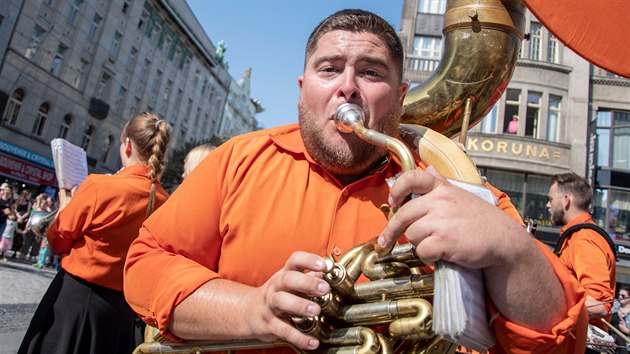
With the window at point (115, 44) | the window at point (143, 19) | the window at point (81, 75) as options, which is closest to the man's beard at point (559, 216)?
the window at point (81, 75)

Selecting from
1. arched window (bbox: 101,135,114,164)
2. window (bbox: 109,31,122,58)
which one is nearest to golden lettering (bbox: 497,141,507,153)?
window (bbox: 109,31,122,58)

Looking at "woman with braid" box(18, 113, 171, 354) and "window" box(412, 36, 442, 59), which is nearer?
"woman with braid" box(18, 113, 171, 354)

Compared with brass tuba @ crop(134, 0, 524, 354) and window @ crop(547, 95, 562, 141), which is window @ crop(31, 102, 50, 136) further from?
brass tuba @ crop(134, 0, 524, 354)

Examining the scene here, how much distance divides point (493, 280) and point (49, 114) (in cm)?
2517

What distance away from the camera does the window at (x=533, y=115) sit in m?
17.6

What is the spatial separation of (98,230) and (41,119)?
74.6 ft

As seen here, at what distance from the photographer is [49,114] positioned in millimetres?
22141

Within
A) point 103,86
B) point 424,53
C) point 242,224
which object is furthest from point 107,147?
point 242,224

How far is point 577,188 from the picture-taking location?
4.00m

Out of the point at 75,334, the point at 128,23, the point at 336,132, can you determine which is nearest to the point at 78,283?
the point at 75,334

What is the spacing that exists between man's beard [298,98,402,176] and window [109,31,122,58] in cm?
2740

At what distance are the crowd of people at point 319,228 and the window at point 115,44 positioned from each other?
27.3 metres

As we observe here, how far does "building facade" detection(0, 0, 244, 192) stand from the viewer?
64.8 ft

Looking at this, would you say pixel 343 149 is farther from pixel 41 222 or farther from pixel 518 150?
pixel 518 150
